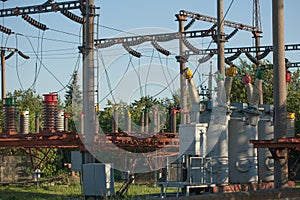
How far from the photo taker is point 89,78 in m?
28.9

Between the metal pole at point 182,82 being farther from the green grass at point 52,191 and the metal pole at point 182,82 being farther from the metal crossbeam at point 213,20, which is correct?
the green grass at point 52,191

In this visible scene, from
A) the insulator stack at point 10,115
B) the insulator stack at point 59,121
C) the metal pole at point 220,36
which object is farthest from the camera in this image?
the metal pole at point 220,36

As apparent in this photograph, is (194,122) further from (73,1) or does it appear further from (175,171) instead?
(73,1)

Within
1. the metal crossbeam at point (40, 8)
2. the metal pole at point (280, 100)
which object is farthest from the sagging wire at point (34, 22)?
the metal pole at point (280, 100)

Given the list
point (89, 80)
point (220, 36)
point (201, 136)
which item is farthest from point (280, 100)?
point (220, 36)

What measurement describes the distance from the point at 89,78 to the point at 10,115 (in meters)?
4.85

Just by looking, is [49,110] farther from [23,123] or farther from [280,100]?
[280,100]

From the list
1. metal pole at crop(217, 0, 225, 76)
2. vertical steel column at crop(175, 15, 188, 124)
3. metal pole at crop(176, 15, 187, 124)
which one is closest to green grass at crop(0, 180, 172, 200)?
metal pole at crop(176, 15, 187, 124)

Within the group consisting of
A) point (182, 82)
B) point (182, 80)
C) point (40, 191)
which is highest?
point (182, 80)

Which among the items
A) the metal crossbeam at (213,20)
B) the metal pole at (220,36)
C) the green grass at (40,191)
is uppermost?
the metal crossbeam at (213,20)

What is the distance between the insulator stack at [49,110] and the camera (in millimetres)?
29516

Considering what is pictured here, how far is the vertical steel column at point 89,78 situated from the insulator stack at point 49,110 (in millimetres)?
1750

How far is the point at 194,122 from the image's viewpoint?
87.4 feet

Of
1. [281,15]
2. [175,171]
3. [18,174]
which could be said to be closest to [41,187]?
[18,174]
